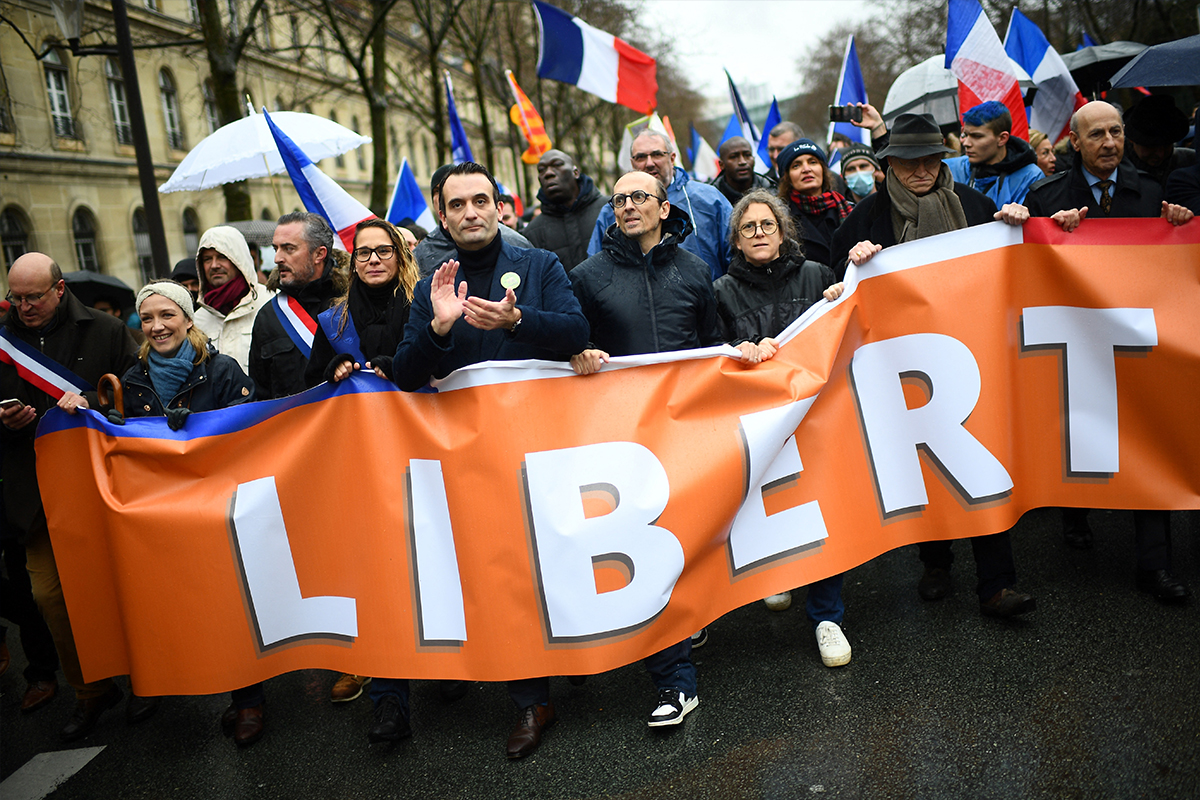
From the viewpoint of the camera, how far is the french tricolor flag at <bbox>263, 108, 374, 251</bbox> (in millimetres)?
4547

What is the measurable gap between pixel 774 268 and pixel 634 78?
18.5ft

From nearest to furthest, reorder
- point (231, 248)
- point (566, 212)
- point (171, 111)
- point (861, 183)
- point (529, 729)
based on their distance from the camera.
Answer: point (529, 729)
point (231, 248)
point (566, 212)
point (861, 183)
point (171, 111)

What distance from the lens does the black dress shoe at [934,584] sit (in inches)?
162

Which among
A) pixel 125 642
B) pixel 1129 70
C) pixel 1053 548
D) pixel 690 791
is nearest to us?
pixel 690 791

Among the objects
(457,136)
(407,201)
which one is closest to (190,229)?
(457,136)

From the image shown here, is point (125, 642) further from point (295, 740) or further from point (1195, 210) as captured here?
point (1195, 210)

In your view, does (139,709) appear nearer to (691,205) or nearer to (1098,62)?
(691,205)

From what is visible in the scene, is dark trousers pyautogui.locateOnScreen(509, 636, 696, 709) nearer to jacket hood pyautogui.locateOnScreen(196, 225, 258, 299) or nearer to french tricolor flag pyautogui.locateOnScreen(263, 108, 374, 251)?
french tricolor flag pyautogui.locateOnScreen(263, 108, 374, 251)

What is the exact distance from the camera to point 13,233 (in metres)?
22.5

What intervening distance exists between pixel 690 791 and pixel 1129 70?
15.7 ft

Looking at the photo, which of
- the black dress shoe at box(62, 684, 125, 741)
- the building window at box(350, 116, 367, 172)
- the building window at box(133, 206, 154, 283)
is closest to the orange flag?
the black dress shoe at box(62, 684, 125, 741)

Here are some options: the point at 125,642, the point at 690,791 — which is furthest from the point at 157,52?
the point at 690,791

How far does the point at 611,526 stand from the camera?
3357 millimetres

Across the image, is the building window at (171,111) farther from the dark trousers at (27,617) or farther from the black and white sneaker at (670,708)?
the black and white sneaker at (670,708)
